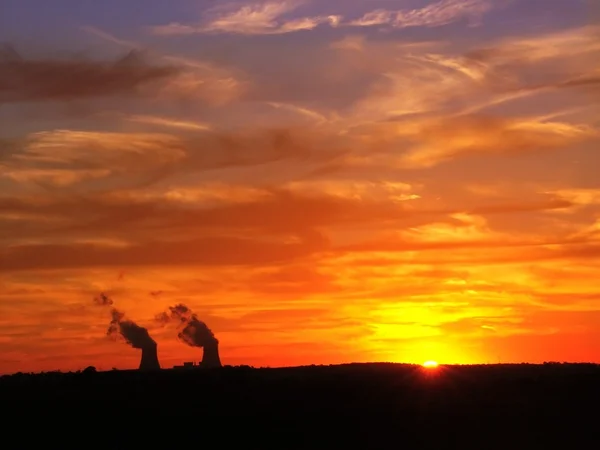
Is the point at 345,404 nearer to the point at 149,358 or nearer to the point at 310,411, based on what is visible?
the point at 310,411

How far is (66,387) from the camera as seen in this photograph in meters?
79.9

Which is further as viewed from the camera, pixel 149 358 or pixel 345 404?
pixel 149 358

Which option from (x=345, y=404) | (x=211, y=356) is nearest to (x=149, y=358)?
(x=211, y=356)

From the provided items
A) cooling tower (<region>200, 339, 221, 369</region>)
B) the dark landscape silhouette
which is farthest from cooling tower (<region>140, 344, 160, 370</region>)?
the dark landscape silhouette

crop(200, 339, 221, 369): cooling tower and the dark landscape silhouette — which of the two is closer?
the dark landscape silhouette

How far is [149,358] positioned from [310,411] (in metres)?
61.2

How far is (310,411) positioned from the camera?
69.6 meters

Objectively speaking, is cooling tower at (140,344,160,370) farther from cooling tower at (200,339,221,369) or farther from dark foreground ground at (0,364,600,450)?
dark foreground ground at (0,364,600,450)

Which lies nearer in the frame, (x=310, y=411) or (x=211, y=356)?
(x=310, y=411)

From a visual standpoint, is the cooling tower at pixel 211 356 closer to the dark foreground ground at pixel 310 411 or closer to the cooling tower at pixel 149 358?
the cooling tower at pixel 149 358

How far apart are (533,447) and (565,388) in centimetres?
1394

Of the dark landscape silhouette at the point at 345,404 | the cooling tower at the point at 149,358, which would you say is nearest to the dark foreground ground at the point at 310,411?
the dark landscape silhouette at the point at 345,404

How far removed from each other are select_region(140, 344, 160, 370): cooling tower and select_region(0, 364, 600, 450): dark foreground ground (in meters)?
42.7

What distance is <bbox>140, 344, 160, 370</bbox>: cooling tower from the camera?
12694 cm
